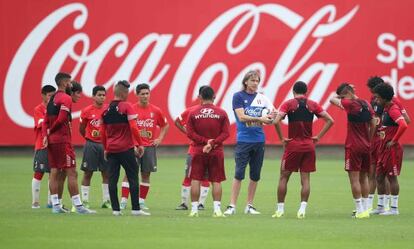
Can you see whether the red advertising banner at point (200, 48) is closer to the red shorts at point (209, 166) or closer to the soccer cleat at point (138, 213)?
the soccer cleat at point (138, 213)

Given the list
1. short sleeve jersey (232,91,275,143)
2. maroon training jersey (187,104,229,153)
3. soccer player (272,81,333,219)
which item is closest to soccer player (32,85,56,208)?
maroon training jersey (187,104,229,153)

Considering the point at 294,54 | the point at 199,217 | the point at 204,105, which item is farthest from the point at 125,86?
the point at 294,54

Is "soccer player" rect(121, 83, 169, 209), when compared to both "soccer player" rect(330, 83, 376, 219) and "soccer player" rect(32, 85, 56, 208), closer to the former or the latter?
"soccer player" rect(32, 85, 56, 208)

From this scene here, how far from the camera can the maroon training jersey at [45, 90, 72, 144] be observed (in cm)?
1738

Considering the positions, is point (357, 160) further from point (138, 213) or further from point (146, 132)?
point (146, 132)

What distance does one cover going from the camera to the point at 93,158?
19.2m

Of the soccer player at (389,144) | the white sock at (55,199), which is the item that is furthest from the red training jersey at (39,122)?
the soccer player at (389,144)

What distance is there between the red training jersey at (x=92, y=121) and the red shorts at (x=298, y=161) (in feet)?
12.7

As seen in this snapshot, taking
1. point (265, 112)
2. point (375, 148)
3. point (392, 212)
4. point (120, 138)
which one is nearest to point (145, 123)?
point (120, 138)

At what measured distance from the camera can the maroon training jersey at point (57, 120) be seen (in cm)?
1738

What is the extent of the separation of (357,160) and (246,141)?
1948 millimetres

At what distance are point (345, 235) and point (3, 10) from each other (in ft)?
76.5

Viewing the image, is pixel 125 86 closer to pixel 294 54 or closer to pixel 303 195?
pixel 303 195

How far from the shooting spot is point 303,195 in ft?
55.8
